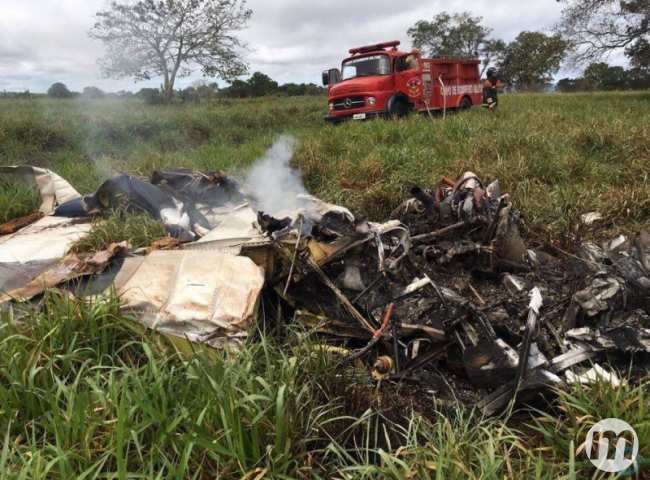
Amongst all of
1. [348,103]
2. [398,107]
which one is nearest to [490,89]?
[398,107]

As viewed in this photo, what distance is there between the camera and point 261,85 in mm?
29469

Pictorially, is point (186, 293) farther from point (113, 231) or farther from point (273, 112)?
point (273, 112)

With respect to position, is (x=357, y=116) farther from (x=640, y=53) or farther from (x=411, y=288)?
(x=640, y=53)

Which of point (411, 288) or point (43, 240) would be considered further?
point (43, 240)

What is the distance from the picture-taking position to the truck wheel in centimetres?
976

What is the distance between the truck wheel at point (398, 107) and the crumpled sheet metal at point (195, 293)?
26.6 feet

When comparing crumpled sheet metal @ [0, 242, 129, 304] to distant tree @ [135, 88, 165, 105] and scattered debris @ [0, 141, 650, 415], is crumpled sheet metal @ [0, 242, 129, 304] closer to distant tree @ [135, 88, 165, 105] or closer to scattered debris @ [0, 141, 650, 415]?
scattered debris @ [0, 141, 650, 415]

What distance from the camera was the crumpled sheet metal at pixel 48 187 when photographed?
13.7ft

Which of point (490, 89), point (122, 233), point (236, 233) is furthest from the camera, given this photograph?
point (490, 89)

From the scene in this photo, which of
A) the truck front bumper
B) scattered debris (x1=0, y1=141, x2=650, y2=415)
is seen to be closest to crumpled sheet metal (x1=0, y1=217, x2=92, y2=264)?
scattered debris (x1=0, y1=141, x2=650, y2=415)

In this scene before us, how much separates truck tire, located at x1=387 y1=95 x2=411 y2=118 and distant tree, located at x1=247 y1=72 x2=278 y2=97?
752 inches

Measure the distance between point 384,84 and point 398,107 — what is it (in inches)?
24.6

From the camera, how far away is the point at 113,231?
3236 millimetres

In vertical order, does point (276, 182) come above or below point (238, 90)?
below
